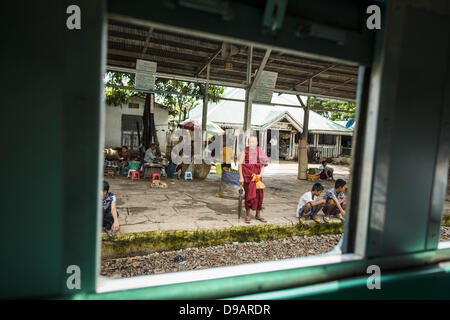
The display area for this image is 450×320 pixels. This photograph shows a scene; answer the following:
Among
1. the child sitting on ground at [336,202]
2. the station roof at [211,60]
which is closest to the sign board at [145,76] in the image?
the station roof at [211,60]

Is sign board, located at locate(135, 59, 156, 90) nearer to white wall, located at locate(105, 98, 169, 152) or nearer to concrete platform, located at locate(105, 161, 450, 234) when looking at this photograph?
concrete platform, located at locate(105, 161, 450, 234)

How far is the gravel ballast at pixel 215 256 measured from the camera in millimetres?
3713

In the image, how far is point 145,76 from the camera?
279 inches

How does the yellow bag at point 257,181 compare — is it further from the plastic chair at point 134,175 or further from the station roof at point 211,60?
the plastic chair at point 134,175

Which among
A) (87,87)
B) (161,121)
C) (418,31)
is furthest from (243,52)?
(161,121)

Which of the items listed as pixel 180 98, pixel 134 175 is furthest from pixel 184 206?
pixel 180 98

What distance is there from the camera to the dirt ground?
14.7ft

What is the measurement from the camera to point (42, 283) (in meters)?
1.06

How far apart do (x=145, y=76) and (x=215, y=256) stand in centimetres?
510

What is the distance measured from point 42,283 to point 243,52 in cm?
651

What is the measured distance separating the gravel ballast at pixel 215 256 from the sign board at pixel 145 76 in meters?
4.75

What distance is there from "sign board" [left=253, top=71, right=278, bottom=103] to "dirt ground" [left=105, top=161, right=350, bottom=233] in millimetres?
2625

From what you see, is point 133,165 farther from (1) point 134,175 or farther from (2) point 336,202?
(2) point 336,202

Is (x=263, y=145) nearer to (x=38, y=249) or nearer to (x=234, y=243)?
(x=234, y=243)
